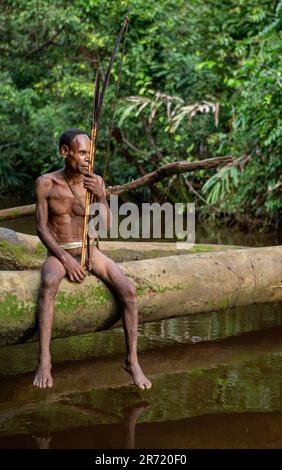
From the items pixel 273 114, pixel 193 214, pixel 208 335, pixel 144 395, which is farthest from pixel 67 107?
pixel 144 395

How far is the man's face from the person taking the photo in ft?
15.1

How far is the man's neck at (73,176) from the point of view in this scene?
4772 mm

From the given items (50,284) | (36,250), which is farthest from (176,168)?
(36,250)

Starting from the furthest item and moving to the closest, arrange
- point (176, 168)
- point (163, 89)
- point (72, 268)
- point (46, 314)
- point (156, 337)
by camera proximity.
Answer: point (163, 89) < point (156, 337) < point (176, 168) < point (72, 268) < point (46, 314)

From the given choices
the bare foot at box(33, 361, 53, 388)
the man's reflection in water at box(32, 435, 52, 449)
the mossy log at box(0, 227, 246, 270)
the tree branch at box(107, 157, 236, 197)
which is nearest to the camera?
the man's reflection in water at box(32, 435, 52, 449)

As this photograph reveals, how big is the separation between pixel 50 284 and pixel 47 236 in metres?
0.38

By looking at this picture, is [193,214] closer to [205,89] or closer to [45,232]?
[205,89]

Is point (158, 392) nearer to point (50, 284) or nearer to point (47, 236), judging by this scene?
point (50, 284)

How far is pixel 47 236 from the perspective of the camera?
4.68 m

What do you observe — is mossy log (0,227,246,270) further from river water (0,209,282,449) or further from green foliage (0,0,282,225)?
green foliage (0,0,282,225)

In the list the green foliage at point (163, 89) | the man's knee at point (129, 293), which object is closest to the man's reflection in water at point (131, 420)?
the man's knee at point (129, 293)

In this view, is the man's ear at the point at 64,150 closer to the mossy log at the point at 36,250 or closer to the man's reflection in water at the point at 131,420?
the man's reflection in water at the point at 131,420

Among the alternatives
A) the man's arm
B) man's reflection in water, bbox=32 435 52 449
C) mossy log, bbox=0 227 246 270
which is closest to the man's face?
the man's arm

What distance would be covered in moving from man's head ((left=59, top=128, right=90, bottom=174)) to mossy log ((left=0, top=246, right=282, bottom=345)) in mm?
745
